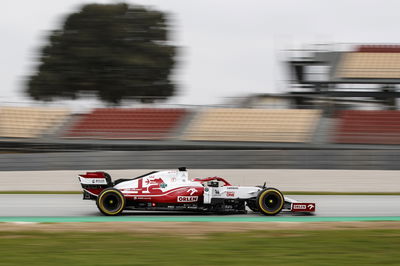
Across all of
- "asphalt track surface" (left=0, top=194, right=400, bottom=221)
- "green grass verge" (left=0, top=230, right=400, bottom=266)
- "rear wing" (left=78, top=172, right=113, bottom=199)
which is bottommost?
"green grass verge" (left=0, top=230, right=400, bottom=266)

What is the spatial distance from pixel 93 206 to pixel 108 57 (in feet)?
110

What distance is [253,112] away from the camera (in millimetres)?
27312

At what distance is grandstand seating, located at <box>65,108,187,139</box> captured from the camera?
83.0 ft

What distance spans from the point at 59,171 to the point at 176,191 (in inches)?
442

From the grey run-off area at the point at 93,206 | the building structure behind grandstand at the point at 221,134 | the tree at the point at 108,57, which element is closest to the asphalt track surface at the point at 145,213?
the grey run-off area at the point at 93,206

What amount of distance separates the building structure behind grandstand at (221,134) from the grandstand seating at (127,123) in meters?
0.04

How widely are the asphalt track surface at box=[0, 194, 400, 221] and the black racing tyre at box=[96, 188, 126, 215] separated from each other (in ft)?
0.71

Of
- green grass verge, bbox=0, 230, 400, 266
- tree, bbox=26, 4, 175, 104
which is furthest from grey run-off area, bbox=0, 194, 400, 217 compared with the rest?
tree, bbox=26, 4, 175, 104

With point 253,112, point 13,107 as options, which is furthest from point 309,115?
point 13,107

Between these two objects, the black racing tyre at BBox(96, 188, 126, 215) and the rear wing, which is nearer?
the black racing tyre at BBox(96, 188, 126, 215)

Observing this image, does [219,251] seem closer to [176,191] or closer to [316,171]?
[176,191]

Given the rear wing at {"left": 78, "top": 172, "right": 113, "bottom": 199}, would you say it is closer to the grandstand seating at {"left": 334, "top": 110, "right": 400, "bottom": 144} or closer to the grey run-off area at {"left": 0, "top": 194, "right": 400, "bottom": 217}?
the grey run-off area at {"left": 0, "top": 194, "right": 400, "bottom": 217}

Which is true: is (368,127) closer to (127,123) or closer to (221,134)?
(221,134)

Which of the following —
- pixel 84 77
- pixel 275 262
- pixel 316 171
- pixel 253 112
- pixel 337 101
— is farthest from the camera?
pixel 84 77
